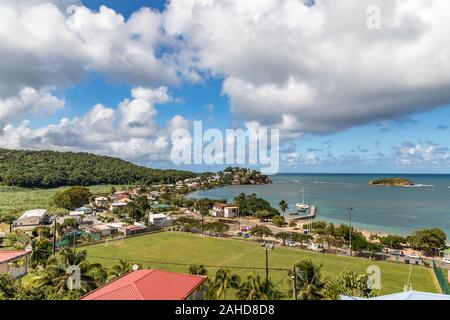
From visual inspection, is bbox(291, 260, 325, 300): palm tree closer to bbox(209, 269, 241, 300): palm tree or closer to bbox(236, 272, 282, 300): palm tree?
bbox(236, 272, 282, 300): palm tree

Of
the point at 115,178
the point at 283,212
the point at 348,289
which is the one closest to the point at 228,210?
the point at 283,212

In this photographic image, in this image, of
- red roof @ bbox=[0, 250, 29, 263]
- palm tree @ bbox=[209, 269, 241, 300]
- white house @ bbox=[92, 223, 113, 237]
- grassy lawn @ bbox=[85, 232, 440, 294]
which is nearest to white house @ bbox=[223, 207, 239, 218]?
grassy lawn @ bbox=[85, 232, 440, 294]

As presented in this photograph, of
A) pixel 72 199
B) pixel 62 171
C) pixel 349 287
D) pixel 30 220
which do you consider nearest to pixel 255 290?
pixel 349 287

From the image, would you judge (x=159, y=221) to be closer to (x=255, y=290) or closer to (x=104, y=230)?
(x=104, y=230)

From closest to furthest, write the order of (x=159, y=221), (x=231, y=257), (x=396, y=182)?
(x=231, y=257) → (x=159, y=221) → (x=396, y=182)
